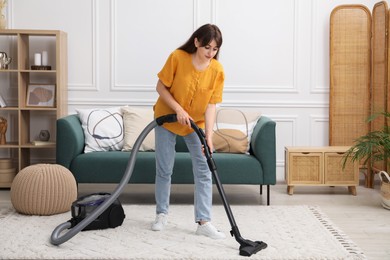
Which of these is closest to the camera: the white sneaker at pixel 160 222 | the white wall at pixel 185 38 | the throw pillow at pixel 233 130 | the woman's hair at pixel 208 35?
the woman's hair at pixel 208 35

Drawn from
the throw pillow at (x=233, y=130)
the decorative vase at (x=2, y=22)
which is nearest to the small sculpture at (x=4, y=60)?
the decorative vase at (x=2, y=22)

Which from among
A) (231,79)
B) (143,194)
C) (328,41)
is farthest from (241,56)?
(143,194)

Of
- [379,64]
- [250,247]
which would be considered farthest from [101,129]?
[379,64]

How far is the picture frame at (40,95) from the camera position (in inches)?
223

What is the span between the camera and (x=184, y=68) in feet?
12.3

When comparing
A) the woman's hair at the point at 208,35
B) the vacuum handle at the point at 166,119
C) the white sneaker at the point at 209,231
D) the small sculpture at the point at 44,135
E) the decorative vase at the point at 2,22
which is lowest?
the white sneaker at the point at 209,231

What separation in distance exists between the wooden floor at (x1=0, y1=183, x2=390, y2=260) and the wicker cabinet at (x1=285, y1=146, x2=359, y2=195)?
0.11 m

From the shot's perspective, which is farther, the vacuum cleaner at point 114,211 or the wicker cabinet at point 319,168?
the wicker cabinet at point 319,168

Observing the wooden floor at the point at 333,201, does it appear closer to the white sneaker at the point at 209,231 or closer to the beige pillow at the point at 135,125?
the beige pillow at the point at 135,125

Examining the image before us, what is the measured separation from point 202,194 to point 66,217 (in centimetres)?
105

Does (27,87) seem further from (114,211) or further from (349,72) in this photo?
(349,72)

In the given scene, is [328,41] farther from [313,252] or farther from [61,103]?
[313,252]

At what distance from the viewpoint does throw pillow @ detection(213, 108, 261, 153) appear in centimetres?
511

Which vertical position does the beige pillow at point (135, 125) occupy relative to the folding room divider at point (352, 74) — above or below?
below
